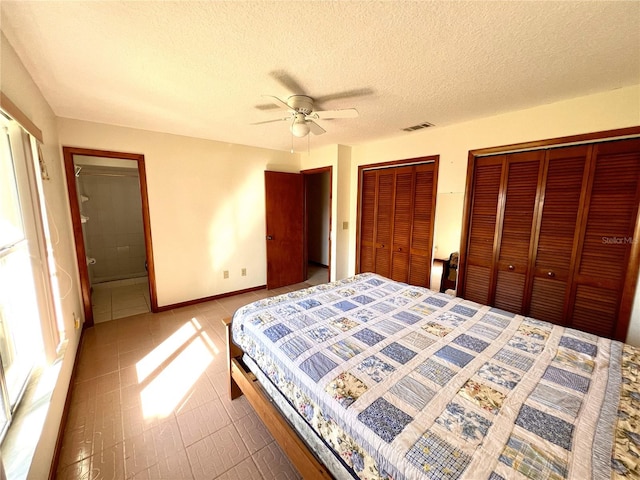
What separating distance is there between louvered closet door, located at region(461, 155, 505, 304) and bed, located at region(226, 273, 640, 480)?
100cm

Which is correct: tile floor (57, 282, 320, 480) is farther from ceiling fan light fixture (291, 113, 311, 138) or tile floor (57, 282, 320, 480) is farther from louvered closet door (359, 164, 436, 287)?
louvered closet door (359, 164, 436, 287)

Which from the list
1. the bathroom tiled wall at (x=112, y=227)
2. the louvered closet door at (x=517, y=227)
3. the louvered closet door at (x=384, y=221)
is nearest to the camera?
the louvered closet door at (x=517, y=227)

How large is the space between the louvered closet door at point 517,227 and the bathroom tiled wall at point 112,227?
5.38m

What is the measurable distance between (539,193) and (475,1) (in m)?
1.87

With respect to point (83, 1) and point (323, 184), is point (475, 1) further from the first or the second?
point (323, 184)

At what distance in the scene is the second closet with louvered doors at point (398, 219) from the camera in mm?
3111

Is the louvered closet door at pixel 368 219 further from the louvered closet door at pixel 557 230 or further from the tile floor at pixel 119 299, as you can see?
the tile floor at pixel 119 299

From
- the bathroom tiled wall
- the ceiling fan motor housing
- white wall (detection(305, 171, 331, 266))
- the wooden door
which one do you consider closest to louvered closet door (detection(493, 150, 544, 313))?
the ceiling fan motor housing

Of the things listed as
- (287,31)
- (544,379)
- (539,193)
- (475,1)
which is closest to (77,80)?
(287,31)

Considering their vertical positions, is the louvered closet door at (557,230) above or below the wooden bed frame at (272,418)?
above

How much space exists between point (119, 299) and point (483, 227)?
15.8ft

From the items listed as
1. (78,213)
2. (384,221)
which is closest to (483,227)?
(384,221)

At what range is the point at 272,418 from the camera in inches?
53.5

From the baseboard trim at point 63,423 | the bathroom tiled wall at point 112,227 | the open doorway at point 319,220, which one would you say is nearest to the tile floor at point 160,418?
the baseboard trim at point 63,423
